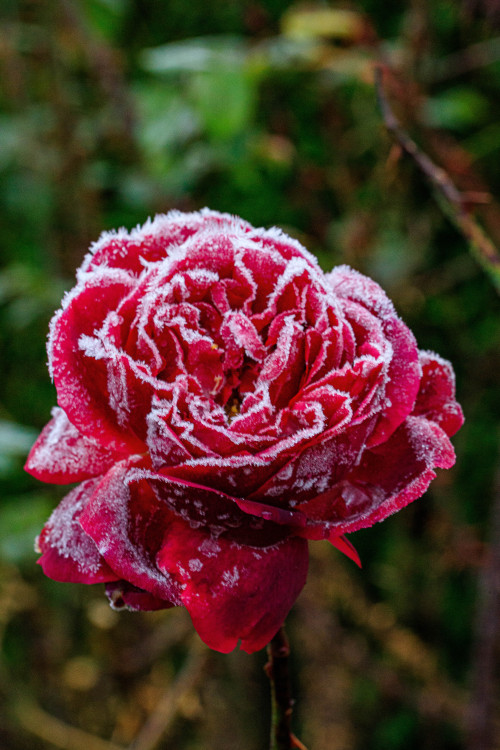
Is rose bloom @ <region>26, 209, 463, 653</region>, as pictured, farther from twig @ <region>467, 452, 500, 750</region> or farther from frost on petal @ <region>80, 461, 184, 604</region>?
twig @ <region>467, 452, 500, 750</region>

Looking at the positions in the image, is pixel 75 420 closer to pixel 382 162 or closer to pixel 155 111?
pixel 155 111

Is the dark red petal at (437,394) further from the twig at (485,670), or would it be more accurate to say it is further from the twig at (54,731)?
the twig at (54,731)

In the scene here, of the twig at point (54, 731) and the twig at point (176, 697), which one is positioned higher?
the twig at point (176, 697)

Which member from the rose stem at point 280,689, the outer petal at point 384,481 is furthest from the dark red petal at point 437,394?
the rose stem at point 280,689

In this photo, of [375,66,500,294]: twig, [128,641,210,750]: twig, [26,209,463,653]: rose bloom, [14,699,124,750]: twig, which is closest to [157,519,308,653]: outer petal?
[26,209,463,653]: rose bloom

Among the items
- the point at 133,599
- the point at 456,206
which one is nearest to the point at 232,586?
the point at 133,599
